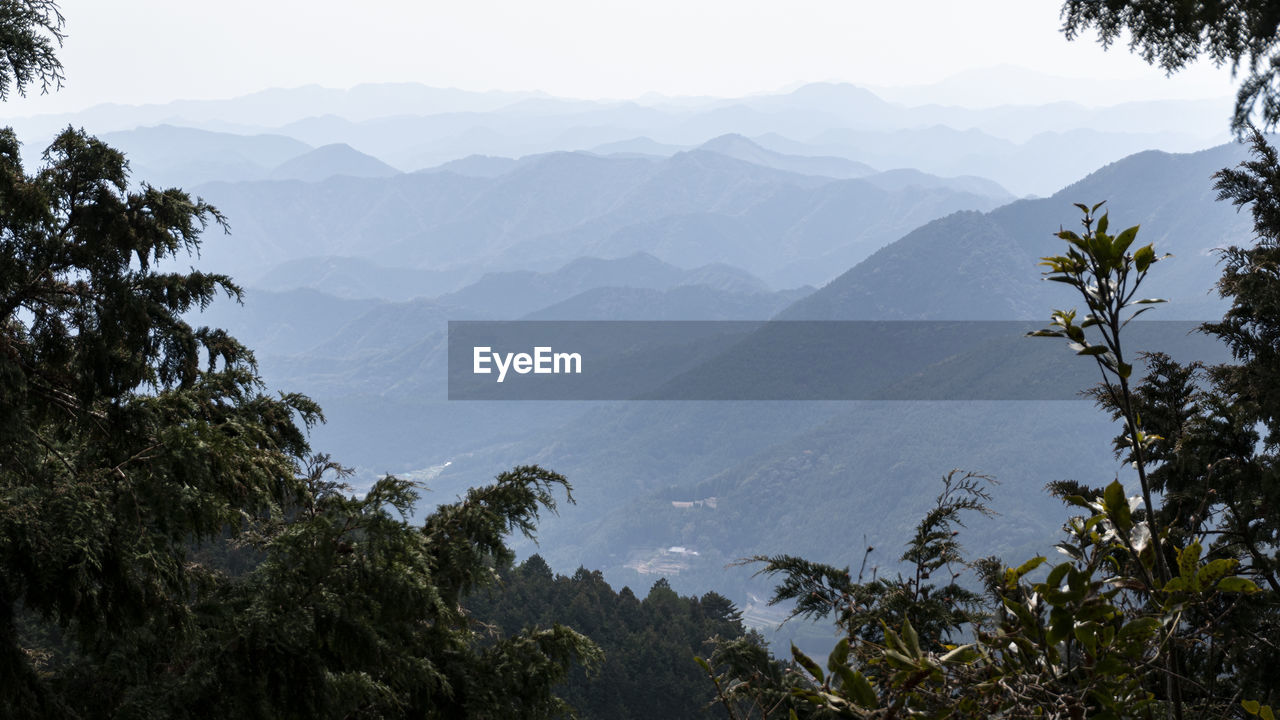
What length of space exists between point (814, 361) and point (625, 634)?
119 metres

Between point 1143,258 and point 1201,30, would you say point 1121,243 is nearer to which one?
point 1143,258

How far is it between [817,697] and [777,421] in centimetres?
15886

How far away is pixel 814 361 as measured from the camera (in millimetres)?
152000

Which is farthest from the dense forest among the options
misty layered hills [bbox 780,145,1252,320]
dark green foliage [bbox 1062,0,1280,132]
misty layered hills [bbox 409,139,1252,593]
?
misty layered hills [bbox 780,145,1252,320]

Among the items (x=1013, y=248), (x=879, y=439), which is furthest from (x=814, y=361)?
(x=1013, y=248)

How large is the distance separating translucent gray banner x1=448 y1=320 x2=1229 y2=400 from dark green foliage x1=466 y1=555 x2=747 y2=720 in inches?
2542

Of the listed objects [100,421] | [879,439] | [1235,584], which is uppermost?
[1235,584]

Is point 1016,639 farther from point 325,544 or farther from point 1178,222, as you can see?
point 1178,222

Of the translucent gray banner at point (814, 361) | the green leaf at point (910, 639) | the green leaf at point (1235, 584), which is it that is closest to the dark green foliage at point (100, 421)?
the green leaf at point (910, 639)

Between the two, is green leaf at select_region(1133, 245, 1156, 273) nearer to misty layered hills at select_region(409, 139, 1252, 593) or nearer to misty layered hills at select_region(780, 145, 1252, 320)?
misty layered hills at select_region(409, 139, 1252, 593)

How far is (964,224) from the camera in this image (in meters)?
178

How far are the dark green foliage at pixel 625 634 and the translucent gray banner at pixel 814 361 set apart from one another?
64.6m

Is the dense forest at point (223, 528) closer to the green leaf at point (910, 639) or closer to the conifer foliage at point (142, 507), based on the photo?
the conifer foliage at point (142, 507)

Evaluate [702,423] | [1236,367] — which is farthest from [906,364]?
[1236,367]
